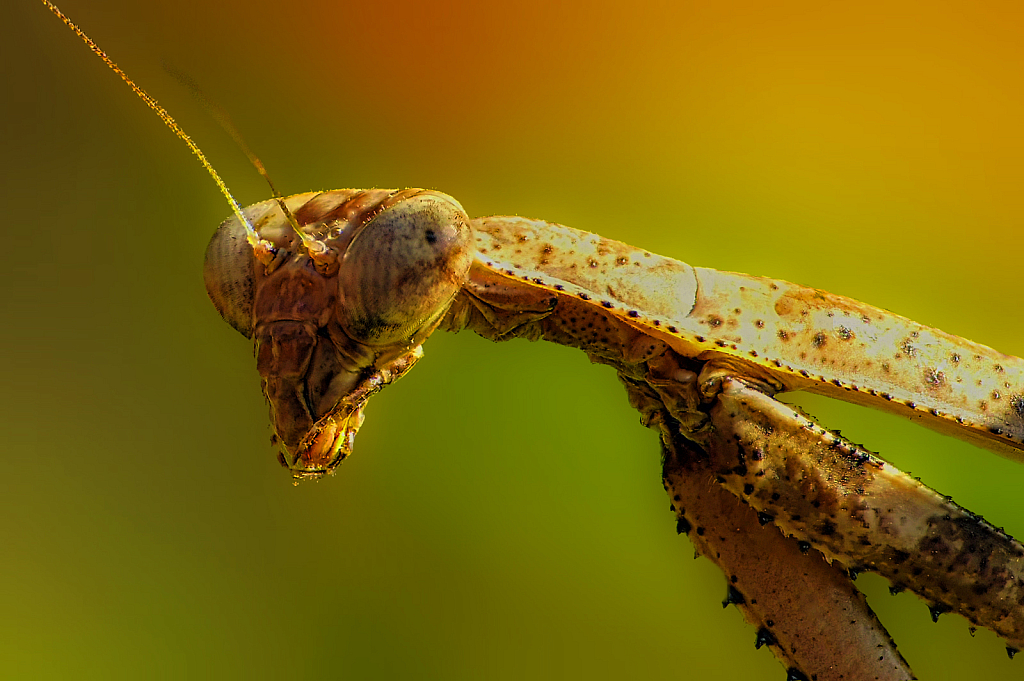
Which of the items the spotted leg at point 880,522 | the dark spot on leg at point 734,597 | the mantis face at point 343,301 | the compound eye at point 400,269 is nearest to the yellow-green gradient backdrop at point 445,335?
the dark spot on leg at point 734,597

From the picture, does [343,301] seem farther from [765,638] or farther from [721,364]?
[765,638]

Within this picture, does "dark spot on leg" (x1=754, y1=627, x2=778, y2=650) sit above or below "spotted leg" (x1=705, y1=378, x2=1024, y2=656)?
below

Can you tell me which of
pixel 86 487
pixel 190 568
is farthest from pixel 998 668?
pixel 86 487

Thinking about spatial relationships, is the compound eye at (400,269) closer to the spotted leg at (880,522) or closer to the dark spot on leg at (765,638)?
the spotted leg at (880,522)

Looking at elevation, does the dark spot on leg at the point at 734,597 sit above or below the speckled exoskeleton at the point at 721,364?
below

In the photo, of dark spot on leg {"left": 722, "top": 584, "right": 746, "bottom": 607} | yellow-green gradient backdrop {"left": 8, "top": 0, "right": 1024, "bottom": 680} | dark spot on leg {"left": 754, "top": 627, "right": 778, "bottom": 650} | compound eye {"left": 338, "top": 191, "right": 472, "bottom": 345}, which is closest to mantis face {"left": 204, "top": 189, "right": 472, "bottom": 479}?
compound eye {"left": 338, "top": 191, "right": 472, "bottom": 345}

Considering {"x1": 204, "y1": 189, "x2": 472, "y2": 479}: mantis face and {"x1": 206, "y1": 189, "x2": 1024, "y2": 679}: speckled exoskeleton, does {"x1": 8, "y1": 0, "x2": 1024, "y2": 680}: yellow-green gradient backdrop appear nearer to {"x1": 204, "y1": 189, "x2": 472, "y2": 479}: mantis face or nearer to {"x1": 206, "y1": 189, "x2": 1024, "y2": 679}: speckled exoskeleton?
{"x1": 206, "y1": 189, "x2": 1024, "y2": 679}: speckled exoskeleton

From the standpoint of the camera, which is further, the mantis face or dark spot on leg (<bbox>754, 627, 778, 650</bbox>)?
dark spot on leg (<bbox>754, 627, 778, 650</bbox>)
